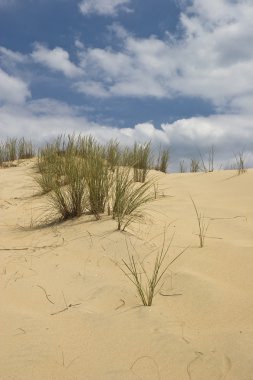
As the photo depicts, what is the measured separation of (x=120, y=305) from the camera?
194 cm

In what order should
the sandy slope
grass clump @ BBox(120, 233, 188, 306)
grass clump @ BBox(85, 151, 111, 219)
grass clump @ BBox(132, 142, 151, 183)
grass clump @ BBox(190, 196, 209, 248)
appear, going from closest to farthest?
the sandy slope < grass clump @ BBox(120, 233, 188, 306) < grass clump @ BBox(190, 196, 209, 248) < grass clump @ BBox(85, 151, 111, 219) < grass clump @ BBox(132, 142, 151, 183)

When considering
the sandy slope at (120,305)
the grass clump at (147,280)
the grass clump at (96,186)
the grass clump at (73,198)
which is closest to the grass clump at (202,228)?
the sandy slope at (120,305)

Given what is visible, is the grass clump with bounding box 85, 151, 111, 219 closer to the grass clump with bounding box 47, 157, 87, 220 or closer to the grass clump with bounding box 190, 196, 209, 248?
the grass clump with bounding box 47, 157, 87, 220

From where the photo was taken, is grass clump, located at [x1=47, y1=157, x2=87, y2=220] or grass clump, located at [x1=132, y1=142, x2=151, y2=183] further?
grass clump, located at [x1=132, y1=142, x2=151, y2=183]

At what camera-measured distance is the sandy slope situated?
57.9 inches

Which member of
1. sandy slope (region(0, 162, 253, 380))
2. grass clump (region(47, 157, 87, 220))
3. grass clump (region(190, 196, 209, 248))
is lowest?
sandy slope (region(0, 162, 253, 380))

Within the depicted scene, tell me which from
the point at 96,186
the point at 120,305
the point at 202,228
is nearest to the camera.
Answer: the point at 120,305

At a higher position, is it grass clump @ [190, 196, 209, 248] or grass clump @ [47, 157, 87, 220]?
grass clump @ [47, 157, 87, 220]

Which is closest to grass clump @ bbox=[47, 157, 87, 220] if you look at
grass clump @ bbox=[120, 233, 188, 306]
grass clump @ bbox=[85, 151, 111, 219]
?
grass clump @ bbox=[85, 151, 111, 219]

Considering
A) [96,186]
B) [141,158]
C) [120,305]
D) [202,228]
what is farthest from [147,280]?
[141,158]

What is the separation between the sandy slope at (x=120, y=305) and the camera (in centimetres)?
147

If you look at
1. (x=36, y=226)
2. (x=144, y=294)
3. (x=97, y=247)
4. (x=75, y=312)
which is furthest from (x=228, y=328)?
(x=36, y=226)

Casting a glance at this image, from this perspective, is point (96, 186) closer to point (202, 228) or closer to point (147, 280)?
point (202, 228)

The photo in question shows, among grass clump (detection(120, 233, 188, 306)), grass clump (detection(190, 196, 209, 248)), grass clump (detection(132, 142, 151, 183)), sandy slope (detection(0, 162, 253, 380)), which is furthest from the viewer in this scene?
grass clump (detection(132, 142, 151, 183))
